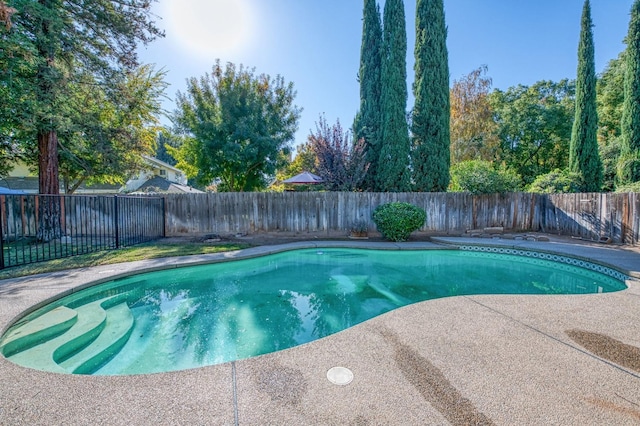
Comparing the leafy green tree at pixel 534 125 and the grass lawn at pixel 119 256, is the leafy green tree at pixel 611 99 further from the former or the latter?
the grass lawn at pixel 119 256

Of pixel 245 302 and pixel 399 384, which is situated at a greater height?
pixel 399 384

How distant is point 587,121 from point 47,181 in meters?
20.5

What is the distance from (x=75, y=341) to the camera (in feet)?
10.6

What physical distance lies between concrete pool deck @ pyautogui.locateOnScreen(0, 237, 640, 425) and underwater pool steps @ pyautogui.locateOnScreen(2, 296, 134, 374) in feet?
1.03

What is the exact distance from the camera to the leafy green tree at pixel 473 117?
19.1m

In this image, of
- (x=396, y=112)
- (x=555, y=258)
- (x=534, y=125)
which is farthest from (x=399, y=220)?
(x=534, y=125)

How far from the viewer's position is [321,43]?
1072 cm

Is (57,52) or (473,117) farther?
(473,117)

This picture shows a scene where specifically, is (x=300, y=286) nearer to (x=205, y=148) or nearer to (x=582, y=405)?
(x=582, y=405)

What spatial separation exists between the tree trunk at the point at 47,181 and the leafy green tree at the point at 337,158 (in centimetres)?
823

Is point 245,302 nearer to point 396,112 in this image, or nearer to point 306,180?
point 306,180

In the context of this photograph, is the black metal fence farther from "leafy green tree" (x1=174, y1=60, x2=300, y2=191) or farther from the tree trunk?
"leafy green tree" (x1=174, y1=60, x2=300, y2=191)

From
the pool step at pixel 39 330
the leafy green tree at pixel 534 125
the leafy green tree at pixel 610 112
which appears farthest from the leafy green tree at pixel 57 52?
the leafy green tree at pixel 534 125

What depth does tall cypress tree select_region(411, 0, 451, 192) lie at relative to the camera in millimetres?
11914
